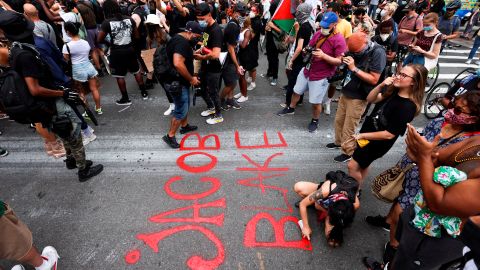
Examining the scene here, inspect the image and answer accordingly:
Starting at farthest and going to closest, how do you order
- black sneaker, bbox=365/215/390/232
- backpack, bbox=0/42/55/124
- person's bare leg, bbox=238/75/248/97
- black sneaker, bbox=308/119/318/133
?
person's bare leg, bbox=238/75/248/97 → black sneaker, bbox=308/119/318/133 → black sneaker, bbox=365/215/390/232 → backpack, bbox=0/42/55/124

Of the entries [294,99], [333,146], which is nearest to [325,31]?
[294,99]

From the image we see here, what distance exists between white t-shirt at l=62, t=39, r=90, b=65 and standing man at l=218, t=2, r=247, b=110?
2335 millimetres

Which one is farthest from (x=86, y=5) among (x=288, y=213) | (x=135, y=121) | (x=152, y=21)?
(x=288, y=213)

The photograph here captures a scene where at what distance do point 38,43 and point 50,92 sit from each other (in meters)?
0.90

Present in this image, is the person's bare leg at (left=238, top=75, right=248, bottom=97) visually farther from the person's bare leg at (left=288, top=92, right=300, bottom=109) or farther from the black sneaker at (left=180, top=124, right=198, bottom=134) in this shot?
the black sneaker at (left=180, top=124, right=198, bottom=134)

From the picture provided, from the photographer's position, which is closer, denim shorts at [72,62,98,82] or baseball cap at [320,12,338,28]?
baseball cap at [320,12,338,28]

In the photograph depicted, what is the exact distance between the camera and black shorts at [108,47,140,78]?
521 cm

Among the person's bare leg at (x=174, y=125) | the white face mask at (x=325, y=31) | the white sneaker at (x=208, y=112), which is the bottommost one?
the white sneaker at (x=208, y=112)

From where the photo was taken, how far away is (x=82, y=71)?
187 inches

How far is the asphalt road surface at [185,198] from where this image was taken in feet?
8.93

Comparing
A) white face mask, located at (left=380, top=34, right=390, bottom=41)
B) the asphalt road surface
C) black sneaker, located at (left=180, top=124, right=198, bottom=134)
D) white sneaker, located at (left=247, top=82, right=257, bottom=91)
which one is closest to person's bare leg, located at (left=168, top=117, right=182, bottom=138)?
the asphalt road surface

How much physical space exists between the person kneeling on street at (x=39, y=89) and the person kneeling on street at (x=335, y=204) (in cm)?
284

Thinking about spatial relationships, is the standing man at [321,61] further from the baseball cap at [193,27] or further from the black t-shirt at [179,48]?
the black t-shirt at [179,48]

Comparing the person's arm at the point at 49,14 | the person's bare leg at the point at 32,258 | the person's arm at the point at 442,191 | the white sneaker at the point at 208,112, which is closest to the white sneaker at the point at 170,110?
the white sneaker at the point at 208,112
